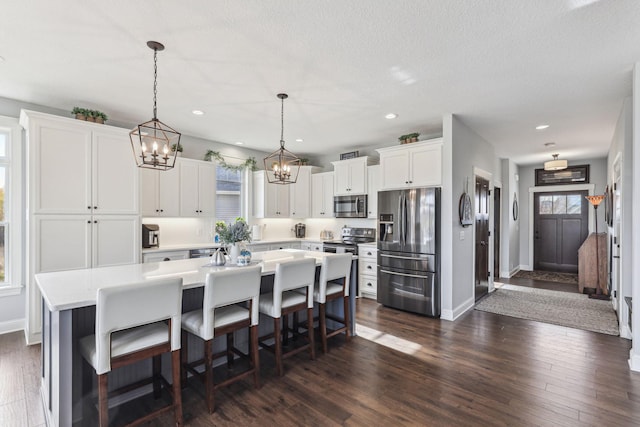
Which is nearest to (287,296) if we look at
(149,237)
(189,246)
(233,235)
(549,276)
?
(233,235)

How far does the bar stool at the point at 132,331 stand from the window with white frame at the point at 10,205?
2699 millimetres

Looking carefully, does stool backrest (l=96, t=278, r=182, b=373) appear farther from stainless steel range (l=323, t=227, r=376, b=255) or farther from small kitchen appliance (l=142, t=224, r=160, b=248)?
stainless steel range (l=323, t=227, r=376, b=255)

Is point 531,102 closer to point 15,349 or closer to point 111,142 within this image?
point 111,142

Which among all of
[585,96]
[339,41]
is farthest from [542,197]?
[339,41]

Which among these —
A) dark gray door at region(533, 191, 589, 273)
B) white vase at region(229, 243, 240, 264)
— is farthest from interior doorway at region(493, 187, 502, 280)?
white vase at region(229, 243, 240, 264)

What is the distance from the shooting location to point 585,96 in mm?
3492

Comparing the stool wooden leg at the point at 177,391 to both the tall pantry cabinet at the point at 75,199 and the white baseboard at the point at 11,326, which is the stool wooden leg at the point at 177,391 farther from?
the white baseboard at the point at 11,326

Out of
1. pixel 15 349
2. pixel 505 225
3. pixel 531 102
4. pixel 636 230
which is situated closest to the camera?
pixel 636 230

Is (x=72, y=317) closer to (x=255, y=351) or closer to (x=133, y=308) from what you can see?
(x=133, y=308)

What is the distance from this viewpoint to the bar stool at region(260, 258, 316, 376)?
271 cm

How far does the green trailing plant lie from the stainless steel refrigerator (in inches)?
102

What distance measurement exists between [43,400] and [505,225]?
7913 mm

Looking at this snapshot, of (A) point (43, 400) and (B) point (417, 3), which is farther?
(A) point (43, 400)

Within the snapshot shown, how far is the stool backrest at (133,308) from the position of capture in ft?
5.79
